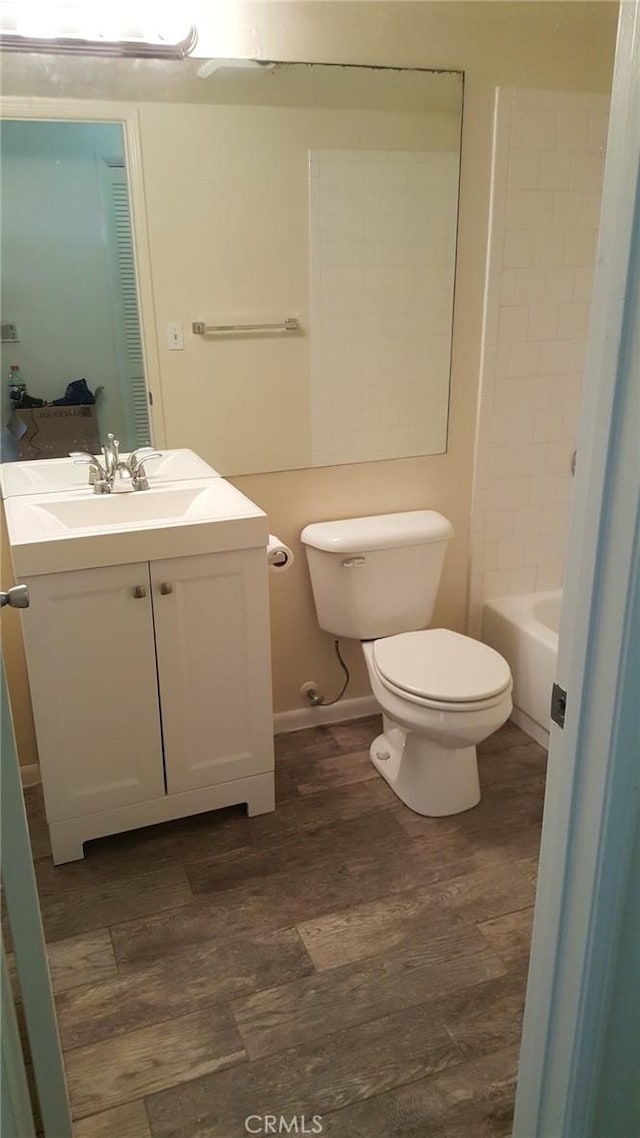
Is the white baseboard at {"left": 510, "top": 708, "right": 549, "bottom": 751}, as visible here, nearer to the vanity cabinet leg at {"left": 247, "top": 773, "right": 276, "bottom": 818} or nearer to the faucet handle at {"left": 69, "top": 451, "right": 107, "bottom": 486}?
the vanity cabinet leg at {"left": 247, "top": 773, "right": 276, "bottom": 818}

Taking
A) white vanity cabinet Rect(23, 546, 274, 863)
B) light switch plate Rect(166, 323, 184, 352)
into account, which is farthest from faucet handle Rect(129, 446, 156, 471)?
white vanity cabinet Rect(23, 546, 274, 863)

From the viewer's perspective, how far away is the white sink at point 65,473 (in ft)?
6.93

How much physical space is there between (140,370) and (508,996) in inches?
67.8

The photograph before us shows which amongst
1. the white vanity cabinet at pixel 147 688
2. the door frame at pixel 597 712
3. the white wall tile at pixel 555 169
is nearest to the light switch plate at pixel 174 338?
the white vanity cabinet at pixel 147 688

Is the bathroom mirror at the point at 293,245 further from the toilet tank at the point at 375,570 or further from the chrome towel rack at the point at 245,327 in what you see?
the toilet tank at the point at 375,570

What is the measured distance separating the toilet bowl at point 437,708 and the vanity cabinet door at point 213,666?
1.14 ft

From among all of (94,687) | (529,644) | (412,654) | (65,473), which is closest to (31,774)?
(94,687)

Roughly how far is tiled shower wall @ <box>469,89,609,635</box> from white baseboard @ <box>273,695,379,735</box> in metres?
0.47

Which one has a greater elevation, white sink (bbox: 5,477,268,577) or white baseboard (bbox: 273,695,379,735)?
white sink (bbox: 5,477,268,577)

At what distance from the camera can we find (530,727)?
2.68 metres

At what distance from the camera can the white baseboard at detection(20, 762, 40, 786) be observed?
2.41 meters

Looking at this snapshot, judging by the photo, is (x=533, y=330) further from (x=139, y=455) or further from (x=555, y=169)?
(x=139, y=455)

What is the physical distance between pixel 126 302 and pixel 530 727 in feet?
5.84

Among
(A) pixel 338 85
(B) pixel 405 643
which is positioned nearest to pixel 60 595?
(B) pixel 405 643
